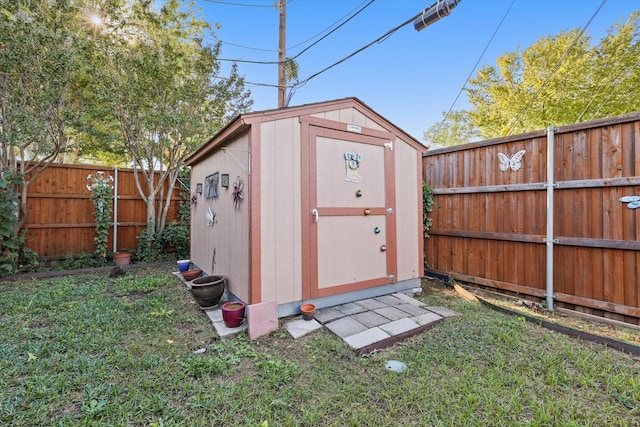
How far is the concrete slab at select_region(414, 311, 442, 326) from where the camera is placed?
2.87 metres

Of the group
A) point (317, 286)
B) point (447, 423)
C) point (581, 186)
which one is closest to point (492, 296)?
point (581, 186)

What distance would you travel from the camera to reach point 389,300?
11.7ft

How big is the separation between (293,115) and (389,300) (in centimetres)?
257

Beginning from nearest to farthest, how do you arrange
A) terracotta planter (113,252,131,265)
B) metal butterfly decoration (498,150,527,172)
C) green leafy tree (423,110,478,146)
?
metal butterfly decoration (498,150,527,172) < terracotta planter (113,252,131,265) < green leafy tree (423,110,478,146)

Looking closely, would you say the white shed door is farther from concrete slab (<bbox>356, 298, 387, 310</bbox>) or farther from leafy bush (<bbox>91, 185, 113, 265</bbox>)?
leafy bush (<bbox>91, 185, 113, 265</bbox>)

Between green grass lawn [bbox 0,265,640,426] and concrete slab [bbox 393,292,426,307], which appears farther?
concrete slab [bbox 393,292,426,307]

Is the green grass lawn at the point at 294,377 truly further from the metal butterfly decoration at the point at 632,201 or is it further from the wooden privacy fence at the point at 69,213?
the wooden privacy fence at the point at 69,213

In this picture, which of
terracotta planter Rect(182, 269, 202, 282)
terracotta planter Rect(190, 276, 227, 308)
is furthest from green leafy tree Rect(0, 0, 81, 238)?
terracotta planter Rect(190, 276, 227, 308)

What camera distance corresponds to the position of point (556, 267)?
338 cm

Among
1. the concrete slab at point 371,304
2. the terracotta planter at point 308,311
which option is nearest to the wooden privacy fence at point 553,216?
the concrete slab at point 371,304

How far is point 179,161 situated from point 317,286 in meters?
4.80

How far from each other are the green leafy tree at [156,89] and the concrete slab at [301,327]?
183 inches

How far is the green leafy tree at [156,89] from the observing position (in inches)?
206

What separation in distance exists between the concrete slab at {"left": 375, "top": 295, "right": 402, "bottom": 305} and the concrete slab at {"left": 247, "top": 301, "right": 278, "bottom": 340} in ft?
4.78
